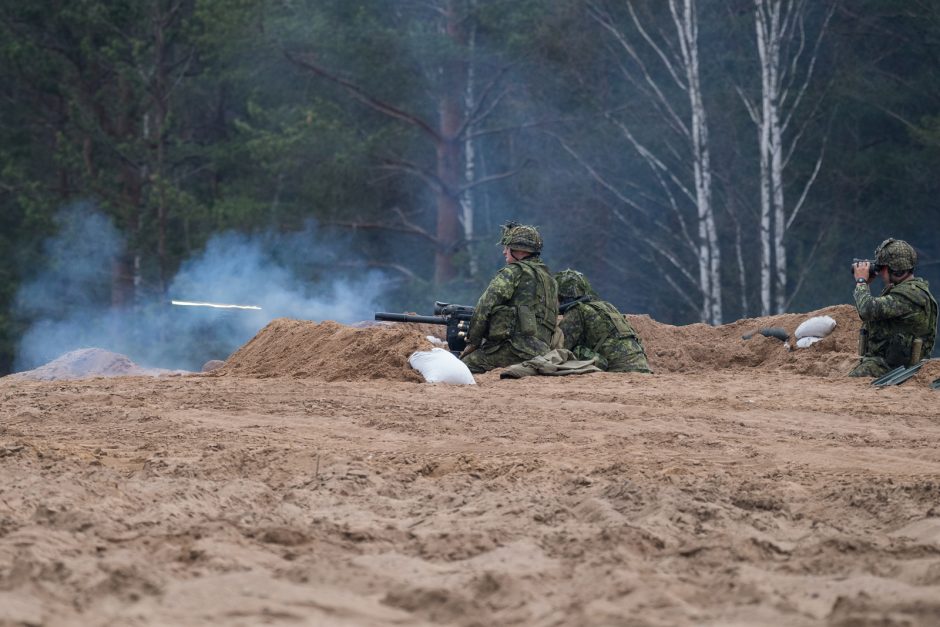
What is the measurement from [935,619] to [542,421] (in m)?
5.24

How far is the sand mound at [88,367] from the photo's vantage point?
611 inches

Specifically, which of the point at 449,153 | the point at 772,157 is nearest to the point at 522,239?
the point at 772,157

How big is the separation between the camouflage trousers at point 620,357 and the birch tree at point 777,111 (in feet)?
36.7

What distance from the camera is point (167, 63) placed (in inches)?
1194

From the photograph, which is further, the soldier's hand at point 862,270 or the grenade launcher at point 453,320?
the grenade launcher at point 453,320

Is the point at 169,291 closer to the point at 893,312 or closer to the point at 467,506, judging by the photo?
the point at 893,312

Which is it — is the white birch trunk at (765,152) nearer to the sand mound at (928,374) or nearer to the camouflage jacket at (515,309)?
the camouflage jacket at (515,309)

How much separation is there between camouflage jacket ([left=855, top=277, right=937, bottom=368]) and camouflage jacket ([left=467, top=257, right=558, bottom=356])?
10.3 feet

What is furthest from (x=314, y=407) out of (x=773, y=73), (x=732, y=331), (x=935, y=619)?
(x=773, y=73)

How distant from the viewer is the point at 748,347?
16.3m

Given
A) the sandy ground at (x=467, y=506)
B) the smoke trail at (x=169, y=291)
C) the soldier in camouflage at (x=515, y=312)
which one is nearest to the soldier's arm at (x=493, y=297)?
the soldier in camouflage at (x=515, y=312)

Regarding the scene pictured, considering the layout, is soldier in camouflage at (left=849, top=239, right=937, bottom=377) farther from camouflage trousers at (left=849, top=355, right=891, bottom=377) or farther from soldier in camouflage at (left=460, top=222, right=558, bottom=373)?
soldier in camouflage at (left=460, top=222, right=558, bottom=373)

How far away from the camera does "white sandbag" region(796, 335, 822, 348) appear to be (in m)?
15.6

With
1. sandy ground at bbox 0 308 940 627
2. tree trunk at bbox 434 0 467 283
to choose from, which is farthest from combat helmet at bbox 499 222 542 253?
tree trunk at bbox 434 0 467 283
